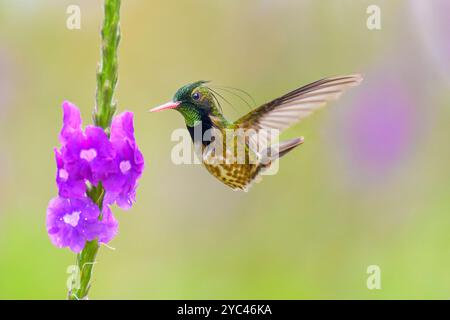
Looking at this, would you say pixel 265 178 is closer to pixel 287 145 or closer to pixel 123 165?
pixel 287 145

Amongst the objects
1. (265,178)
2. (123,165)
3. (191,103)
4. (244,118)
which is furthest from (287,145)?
(265,178)

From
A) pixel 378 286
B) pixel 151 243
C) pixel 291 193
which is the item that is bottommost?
pixel 378 286

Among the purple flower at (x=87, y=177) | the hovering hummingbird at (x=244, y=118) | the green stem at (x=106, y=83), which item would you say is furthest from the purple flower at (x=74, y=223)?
the hovering hummingbird at (x=244, y=118)

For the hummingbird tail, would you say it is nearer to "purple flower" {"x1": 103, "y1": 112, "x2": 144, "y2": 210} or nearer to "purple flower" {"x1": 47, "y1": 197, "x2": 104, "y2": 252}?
"purple flower" {"x1": 103, "y1": 112, "x2": 144, "y2": 210}

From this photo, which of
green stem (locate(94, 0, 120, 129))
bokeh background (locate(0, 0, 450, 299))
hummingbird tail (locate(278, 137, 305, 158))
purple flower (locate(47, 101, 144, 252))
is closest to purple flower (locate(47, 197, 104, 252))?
purple flower (locate(47, 101, 144, 252))

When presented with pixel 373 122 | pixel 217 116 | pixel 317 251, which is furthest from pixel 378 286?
pixel 217 116

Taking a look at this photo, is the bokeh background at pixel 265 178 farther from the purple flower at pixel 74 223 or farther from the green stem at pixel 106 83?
the green stem at pixel 106 83

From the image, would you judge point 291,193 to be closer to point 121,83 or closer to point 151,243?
point 151,243
